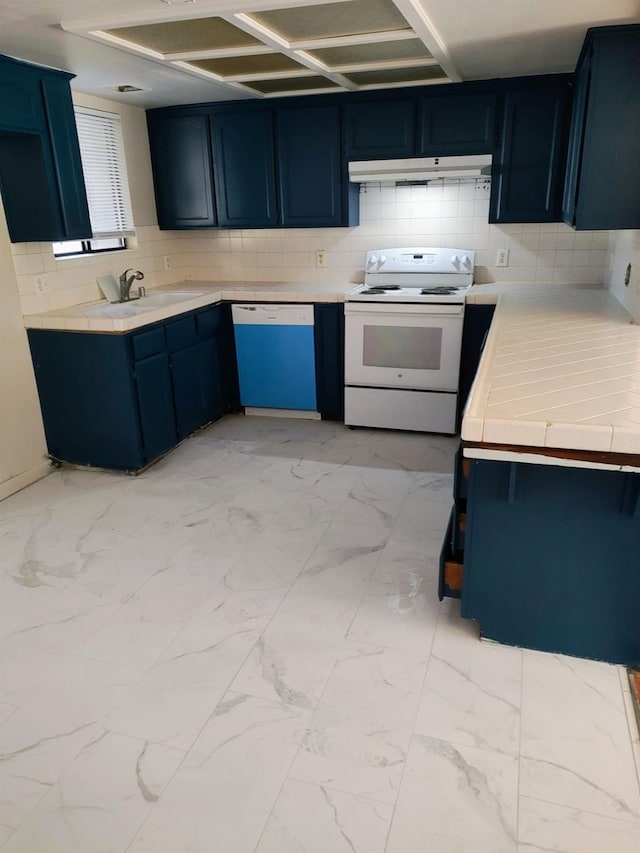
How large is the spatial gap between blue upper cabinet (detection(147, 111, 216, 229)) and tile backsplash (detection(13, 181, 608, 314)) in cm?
23

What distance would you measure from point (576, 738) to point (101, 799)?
4.27ft

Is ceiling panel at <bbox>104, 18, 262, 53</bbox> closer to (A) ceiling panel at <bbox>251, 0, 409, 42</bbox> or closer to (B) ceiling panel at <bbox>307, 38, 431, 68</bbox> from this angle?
(A) ceiling panel at <bbox>251, 0, 409, 42</bbox>

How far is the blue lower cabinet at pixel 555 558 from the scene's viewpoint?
1.86 meters

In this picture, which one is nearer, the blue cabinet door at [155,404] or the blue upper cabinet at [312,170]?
the blue cabinet door at [155,404]

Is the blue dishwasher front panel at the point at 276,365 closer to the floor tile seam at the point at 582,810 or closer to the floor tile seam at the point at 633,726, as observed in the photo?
the floor tile seam at the point at 633,726

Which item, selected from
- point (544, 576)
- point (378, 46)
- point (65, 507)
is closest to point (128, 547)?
point (65, 507)

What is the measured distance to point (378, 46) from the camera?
9.43ft

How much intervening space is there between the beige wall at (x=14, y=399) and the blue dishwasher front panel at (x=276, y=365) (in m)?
1.40

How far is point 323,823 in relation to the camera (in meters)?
1.52

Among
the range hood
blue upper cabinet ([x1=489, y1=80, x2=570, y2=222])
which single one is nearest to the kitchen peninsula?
blue upper cabinet ([x1=489, y1=80, x2=570, y2=222])

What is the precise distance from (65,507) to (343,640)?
1.78 meters

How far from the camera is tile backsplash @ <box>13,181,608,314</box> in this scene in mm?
3793

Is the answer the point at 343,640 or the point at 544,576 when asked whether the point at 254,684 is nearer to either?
the point at 343,640

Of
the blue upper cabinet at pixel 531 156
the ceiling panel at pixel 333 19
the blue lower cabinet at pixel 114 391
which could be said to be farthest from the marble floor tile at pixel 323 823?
the blue upper cabinet at pixel 531 156
